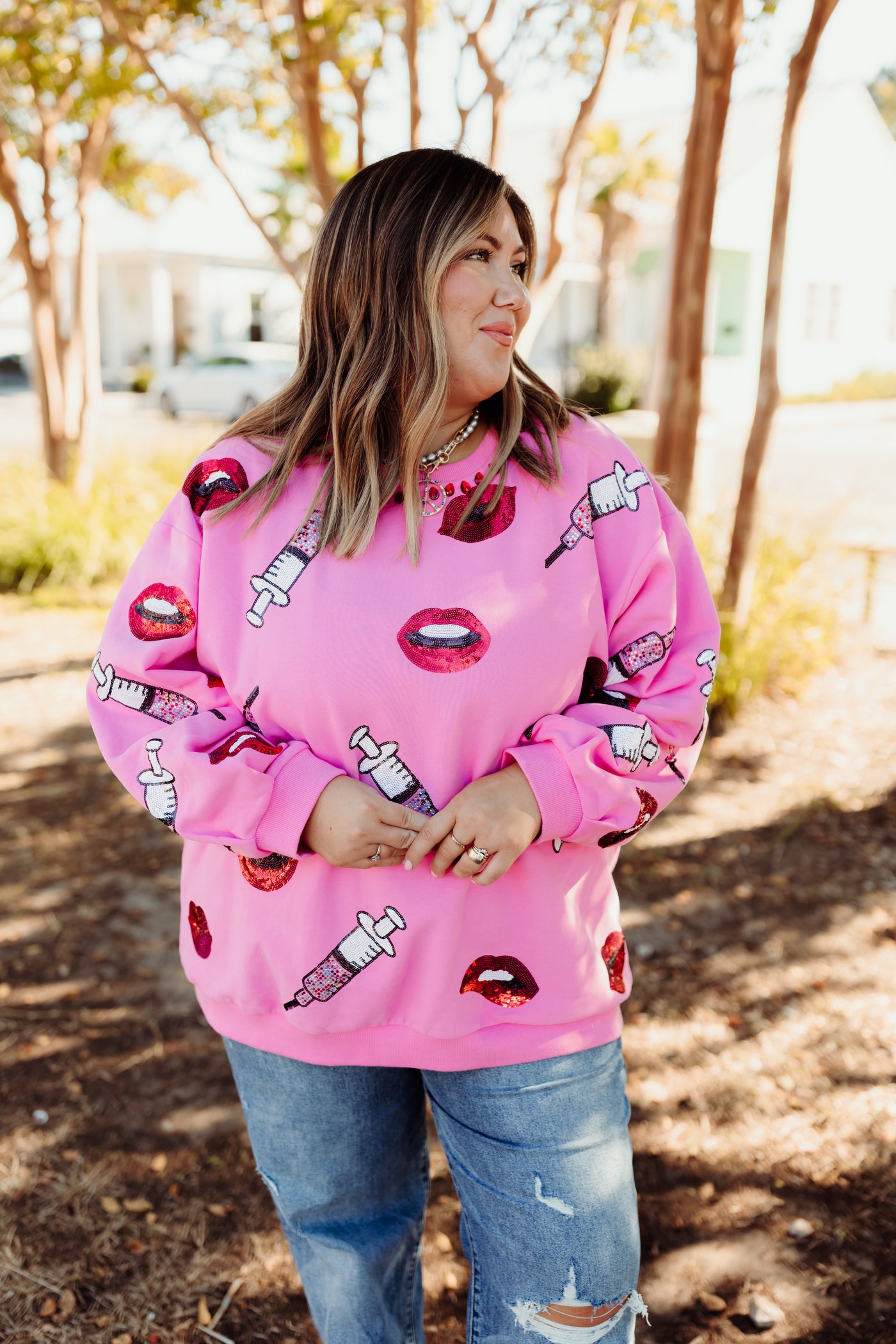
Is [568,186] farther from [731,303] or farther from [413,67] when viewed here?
[731,303]

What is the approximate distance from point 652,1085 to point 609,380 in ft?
63.3

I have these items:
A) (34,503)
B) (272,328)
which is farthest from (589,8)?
(272,328)

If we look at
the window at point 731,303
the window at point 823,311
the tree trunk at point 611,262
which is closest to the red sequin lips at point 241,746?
the window at point 731,303

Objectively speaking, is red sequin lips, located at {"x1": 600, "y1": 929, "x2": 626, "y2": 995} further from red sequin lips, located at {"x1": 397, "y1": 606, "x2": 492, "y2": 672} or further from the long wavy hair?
the long wavy hair

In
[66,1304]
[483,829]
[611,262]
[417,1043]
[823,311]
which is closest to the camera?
[483,829]

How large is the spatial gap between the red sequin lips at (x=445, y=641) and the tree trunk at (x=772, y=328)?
384 centimetres

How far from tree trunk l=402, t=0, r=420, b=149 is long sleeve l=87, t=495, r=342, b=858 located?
3746mm

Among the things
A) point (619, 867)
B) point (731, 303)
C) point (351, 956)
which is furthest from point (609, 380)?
point (351, 956)

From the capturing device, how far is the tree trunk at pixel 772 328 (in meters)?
4.48

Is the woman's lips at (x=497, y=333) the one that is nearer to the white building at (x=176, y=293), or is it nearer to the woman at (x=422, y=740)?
the woman at (x=422, y=740)

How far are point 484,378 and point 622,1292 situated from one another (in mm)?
1330

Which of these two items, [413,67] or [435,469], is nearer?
[435,469]

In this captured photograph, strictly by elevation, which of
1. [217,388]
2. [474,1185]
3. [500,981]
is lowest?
[474,1185]

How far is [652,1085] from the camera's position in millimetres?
3090
